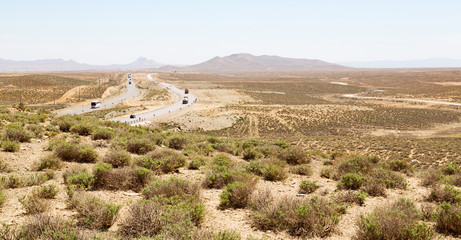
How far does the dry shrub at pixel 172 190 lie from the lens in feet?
21.7

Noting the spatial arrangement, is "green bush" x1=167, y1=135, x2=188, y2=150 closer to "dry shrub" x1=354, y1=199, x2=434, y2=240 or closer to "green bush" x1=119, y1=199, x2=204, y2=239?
"green bush" x1=119, y1=199, x2=204, y2=239

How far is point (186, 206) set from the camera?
229 inches

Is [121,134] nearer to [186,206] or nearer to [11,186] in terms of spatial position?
[11,186]

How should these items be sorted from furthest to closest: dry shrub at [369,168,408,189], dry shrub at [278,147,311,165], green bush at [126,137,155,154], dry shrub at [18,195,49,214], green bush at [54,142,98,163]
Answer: dry shrub at [278,147,311,165] → green bush at [126,137,155,154] → green bush at [54,142,98,163] → dry shrub at [369,168,408,189] → dry shrub at [18,195,49,214]

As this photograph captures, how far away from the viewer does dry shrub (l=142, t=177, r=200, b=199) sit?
21.7ft

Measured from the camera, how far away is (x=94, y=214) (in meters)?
5.31

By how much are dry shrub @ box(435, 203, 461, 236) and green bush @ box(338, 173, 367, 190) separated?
9.32 feet

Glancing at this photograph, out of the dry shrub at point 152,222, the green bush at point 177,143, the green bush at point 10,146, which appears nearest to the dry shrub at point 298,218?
the dry shrub at point 152,222

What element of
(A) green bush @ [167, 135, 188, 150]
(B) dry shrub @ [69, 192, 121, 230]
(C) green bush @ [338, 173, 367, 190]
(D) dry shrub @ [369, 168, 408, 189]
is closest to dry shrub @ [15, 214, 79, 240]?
(B) dry shrub @ [69, 192, 121, 230]

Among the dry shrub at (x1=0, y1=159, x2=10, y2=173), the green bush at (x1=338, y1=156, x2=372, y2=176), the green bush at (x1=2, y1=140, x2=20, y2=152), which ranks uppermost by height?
the green bush at (x1=2, y1=140, x2=20, y2=152)

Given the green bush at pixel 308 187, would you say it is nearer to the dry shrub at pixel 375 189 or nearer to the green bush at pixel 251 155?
the dry shrub at pixel 375 189

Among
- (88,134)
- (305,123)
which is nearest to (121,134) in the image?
(88,134)

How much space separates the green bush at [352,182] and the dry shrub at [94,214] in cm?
699

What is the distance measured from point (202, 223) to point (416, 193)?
23.4ft
